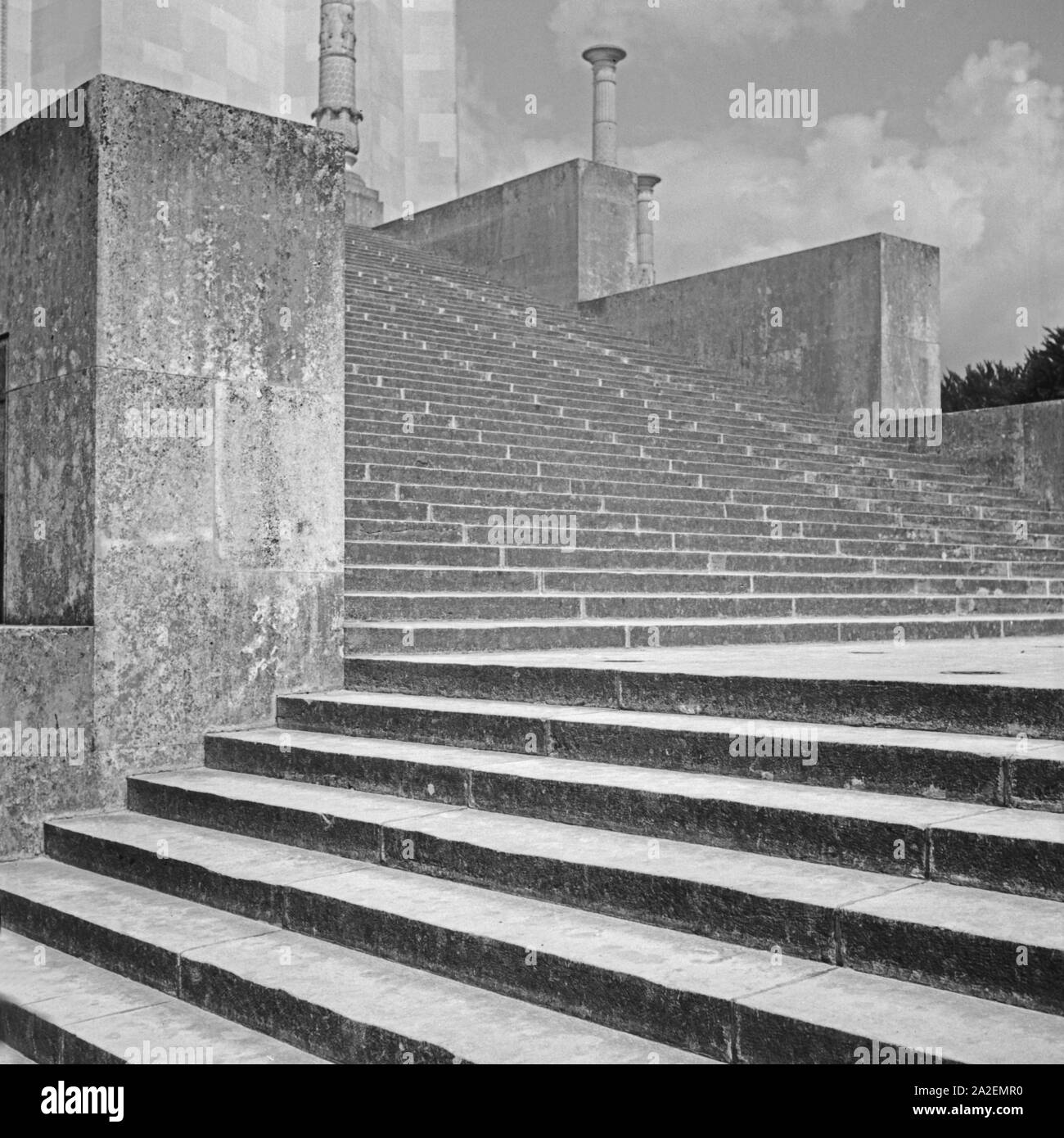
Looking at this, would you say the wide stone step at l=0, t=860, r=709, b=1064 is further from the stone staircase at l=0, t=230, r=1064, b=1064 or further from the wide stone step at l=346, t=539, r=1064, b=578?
the wide stone step at l=346, t=539, r=1064, b=578

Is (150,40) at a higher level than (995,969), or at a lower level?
higher

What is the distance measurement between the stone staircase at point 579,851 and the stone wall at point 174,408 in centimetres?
30

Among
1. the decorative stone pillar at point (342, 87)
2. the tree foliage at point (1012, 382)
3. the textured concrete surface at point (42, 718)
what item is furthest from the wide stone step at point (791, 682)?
the decorative stone pillar at point (342, 87)

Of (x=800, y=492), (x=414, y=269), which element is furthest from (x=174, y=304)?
(x=414, y=269)

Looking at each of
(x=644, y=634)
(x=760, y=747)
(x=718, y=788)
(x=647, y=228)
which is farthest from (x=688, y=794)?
(x=647, y=228)

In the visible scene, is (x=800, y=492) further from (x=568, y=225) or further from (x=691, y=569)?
(x=568, y=225)

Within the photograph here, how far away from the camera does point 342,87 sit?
26.1 metres

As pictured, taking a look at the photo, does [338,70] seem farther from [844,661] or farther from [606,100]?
[844,661]

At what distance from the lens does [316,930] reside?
3.66 m

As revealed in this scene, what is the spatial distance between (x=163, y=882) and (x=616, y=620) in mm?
2892

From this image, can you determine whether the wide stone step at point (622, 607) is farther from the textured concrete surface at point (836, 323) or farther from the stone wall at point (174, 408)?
the textured concrete surface at point (836, 323)

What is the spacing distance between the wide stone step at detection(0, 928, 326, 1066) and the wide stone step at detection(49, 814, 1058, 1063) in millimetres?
382

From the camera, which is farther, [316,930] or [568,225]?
[568,225]

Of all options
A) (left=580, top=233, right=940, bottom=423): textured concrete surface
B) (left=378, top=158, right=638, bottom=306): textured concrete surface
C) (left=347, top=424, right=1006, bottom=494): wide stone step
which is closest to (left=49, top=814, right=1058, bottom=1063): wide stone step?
(left=347, top=424, right=1006, bottom=494): wide stone step
